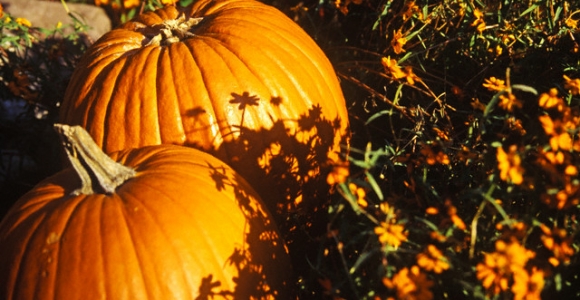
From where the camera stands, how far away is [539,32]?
8.98 feet

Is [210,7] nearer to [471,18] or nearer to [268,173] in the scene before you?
[268,173]

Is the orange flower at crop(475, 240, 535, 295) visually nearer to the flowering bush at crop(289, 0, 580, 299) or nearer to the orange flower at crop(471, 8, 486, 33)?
the flowering bush at crop(289, 0, 580, 299)

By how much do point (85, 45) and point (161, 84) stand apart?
2001 mm

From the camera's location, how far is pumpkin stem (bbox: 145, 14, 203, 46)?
2496 millimetres

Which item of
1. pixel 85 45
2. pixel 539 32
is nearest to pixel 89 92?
pixel 85 45

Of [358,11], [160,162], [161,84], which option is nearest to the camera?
[160,162]

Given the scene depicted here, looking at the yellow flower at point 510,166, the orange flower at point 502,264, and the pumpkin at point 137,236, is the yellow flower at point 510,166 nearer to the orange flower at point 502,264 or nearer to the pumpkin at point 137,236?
the orange flower at point 502,264

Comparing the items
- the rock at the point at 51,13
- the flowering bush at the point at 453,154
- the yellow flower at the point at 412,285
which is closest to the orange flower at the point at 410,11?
the flowering bush at the point at 453,154

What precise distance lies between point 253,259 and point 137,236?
1.36 feet

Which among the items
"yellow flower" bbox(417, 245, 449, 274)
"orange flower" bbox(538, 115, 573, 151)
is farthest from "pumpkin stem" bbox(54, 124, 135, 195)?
"orange flower" bbox(538, 115, 573, 151)

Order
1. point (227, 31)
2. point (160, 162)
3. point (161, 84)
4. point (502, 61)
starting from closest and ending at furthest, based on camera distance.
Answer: point (160, 162), point (161, 84), point (227, 31), point (502, 61)

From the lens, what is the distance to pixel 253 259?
6.28 feet

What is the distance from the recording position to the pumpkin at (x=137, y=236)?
1717 mm

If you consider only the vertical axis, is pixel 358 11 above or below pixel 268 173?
above
